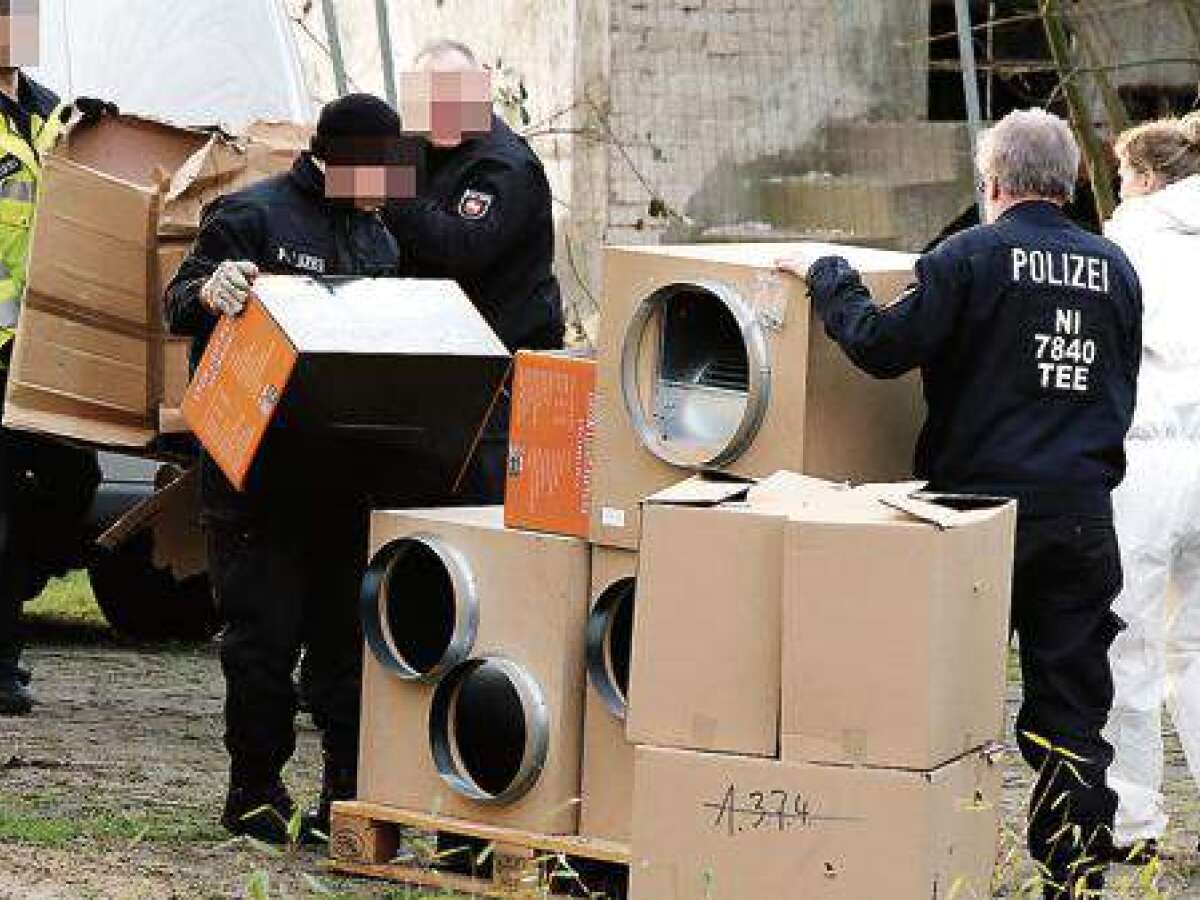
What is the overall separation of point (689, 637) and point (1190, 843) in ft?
7.43

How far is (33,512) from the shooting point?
8930 mm

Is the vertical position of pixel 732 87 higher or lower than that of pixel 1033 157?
higher

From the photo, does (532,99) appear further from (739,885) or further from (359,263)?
(739,885)

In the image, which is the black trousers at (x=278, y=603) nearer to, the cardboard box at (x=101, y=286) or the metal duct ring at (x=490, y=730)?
the metal duct ring at (x=490, y=730)

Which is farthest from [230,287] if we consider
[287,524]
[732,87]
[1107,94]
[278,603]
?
[732,87]

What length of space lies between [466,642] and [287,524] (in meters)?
0.54

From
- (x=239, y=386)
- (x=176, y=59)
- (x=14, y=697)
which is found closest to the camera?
(x=239, y=386)

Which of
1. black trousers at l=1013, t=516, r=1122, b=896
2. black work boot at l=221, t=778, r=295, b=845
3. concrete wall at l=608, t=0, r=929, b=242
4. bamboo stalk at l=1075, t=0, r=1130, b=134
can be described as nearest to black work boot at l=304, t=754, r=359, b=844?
black work boot at l=221, t=778, r=295, b=845

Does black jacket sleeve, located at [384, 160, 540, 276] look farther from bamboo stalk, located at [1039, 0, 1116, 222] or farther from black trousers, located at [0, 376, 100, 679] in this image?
bamboo stalk, located at [1039, 0, 1116, 222]

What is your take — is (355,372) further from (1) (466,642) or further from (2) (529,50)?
(2) (529,50)

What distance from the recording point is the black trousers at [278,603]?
6820 millimetres

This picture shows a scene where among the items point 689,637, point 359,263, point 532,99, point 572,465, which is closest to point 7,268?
point 359,263

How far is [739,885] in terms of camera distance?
18.8 feet

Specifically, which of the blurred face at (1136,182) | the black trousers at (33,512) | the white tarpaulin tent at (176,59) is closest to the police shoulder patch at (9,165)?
the black trousers at (33,512)
